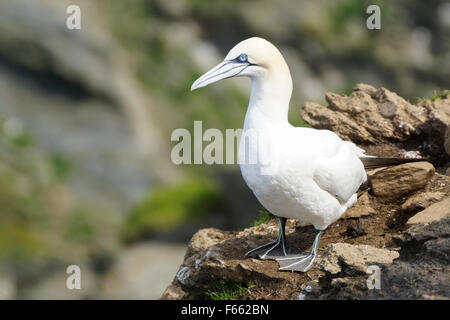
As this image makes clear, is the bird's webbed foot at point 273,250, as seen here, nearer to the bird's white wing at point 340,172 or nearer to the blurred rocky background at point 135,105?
the bird's white wing at point 340,172

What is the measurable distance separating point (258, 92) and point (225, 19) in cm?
1573

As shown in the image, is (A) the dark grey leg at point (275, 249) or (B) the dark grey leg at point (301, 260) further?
(A) the dark grey leg at point (275, 249)

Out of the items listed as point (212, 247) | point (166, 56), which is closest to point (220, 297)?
point (212, 247)

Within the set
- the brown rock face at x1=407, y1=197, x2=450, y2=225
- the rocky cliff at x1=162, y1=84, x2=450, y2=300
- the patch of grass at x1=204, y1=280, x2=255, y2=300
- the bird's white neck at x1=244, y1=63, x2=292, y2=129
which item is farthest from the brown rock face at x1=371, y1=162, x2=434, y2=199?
the patch of grass at x1=204, y1=280, x2=255, y2=300

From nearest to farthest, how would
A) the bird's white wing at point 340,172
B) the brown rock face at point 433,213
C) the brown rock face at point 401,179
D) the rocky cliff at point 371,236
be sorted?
1. the rocky cliff at point 371,236
2. the brown rock face at point 433,213
3. the bird's white wing at point 340,172
4. the brown rock face at point 401,179

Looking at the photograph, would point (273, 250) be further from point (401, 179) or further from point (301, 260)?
point (401, 179)

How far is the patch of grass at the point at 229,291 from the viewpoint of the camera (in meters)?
7.66

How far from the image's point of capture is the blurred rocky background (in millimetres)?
17328

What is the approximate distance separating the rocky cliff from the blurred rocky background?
6.68m

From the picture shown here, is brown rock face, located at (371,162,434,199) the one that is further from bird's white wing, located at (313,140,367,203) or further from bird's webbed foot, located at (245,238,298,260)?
bird's webbed foot, located at (245,238,298,260)

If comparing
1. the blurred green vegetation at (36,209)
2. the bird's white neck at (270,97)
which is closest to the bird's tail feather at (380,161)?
the bird's white neck at (270,97)

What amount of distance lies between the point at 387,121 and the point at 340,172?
2.35 metres

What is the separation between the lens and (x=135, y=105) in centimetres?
2134

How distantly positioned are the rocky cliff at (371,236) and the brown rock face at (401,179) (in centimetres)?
1
